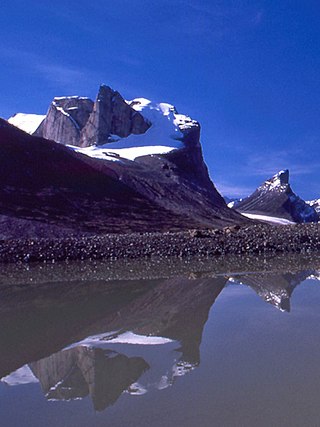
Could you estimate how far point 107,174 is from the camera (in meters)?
77.4

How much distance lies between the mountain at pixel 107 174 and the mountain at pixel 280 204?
59482 millimetres

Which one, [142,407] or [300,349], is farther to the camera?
[300,349]

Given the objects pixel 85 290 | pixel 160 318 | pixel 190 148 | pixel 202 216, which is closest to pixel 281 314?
pixel 160 318

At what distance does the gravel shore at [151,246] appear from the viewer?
30.1 metres

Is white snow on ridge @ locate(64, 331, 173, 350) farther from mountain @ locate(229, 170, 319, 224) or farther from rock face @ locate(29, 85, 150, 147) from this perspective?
mountain @ locate(229, 170, 319, 224)

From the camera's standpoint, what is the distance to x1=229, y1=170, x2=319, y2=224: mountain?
17475cm

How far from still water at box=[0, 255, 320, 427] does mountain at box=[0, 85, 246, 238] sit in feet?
95.6

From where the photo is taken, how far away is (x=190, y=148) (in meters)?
117

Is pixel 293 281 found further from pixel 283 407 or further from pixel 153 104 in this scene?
pixel 153 104

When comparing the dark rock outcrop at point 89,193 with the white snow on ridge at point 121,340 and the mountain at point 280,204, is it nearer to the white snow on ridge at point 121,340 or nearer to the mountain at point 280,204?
the white snow on ridge at point 121,340

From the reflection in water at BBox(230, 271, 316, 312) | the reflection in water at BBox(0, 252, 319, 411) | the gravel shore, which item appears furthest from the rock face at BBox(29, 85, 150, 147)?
the reflection in water at BBox(0, 252, 319, 411)

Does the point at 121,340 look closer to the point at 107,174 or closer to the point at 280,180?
the point at 107,174

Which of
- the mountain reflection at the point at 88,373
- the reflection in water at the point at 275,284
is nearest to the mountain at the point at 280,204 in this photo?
the reflection in water at the point at 275,284

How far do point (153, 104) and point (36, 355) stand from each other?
465ft
